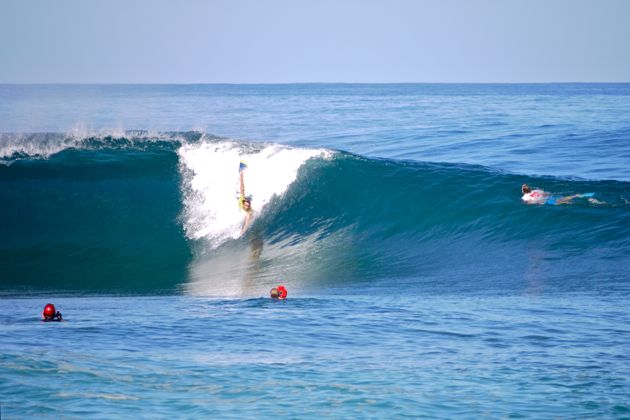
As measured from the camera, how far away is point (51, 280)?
16.6 meters

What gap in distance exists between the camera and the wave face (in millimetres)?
16266

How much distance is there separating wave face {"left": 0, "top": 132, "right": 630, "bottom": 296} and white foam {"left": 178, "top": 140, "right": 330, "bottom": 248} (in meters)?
0.05

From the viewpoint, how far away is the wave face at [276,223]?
16.3m

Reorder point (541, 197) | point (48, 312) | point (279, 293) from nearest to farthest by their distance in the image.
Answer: point (48, 312) < point (279, 293) < point (541, 197)

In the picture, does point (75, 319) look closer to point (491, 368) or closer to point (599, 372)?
point (491, 368)

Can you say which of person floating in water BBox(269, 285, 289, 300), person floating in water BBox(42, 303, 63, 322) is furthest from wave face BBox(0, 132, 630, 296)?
person floating in water BBox(42, 303, 63, 322)

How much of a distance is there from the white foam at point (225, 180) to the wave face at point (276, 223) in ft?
0.17

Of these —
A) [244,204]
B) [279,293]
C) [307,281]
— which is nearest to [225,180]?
[244,204]

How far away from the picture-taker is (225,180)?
22.0m

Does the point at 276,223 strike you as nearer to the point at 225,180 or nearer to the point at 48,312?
the point at 225,180

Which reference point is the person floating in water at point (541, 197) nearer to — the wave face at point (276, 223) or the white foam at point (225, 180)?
the wave face at point (276, 223)

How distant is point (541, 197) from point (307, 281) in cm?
751

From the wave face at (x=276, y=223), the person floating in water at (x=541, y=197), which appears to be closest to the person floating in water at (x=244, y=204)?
the wave face at (x=276, y=223)

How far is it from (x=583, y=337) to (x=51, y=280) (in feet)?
35.1
